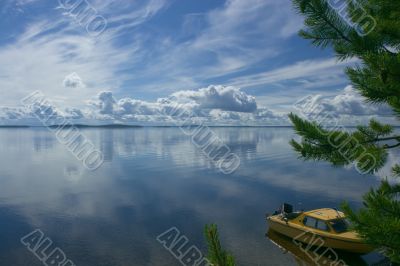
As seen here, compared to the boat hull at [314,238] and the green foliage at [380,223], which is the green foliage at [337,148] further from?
the boat hull at [314,238]

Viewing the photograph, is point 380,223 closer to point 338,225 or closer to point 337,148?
point 337,148

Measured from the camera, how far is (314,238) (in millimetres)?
28375

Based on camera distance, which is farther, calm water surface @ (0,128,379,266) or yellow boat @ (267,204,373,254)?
calm water surface @ (0,128,379,266)

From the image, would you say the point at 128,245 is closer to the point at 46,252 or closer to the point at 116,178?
the point at 46,252

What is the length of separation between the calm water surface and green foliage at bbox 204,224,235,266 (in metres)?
24.2

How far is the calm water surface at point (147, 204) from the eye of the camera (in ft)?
92.6

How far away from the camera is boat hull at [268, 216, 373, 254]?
86.0 feet

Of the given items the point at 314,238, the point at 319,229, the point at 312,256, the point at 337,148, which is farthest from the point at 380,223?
the point at 312,256

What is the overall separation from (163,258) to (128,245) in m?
4.39

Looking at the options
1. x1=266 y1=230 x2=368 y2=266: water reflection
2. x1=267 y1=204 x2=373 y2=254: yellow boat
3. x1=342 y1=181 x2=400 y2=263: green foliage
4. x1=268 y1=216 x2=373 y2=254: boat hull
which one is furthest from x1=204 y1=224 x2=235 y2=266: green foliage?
x1=266 y1=230 x2=368 y2=266: water reflection

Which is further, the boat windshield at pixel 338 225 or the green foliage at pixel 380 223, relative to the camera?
the boat windshield at pixel 338 225

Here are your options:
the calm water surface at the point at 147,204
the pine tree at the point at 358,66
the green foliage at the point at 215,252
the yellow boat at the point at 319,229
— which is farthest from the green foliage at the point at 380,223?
the yellow boat at the point at 319,229

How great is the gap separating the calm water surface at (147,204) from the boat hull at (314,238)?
130 cm

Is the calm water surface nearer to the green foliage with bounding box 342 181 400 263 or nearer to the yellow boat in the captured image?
the yellow boat
